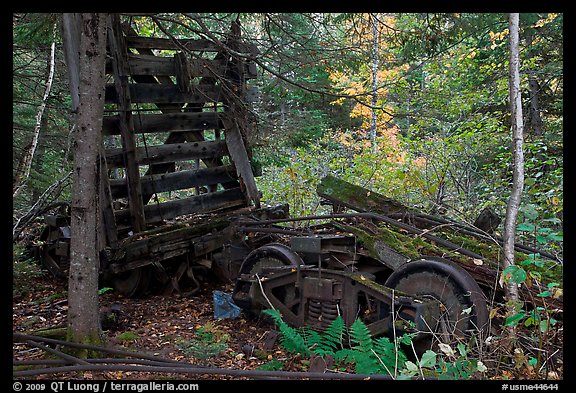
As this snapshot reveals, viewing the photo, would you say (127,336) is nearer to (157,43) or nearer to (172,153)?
(172,153)

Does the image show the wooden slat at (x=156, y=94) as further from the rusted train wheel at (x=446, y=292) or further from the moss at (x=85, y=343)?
the rusted train wheel at (x=446, y=292)

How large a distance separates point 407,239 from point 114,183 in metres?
5.07

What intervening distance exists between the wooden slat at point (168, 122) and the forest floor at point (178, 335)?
2.92m

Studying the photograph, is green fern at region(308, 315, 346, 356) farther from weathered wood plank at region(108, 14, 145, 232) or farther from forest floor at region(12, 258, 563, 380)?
weathered wood plank at region(108, 14, 145, 232)

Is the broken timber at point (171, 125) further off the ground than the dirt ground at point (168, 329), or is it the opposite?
the broken timber at point (171, 125)

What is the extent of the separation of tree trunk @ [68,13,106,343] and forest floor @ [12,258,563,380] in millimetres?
590

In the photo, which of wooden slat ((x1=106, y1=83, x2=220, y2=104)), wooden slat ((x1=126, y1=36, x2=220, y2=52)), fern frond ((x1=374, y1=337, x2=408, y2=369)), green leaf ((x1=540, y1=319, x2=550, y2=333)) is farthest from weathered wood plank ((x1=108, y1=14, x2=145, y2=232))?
green leaf ((x1=540, y1=319, x2=550, y2=333))

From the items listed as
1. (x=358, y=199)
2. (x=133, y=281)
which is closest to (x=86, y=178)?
(x=133, y=281)

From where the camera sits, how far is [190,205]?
903 cm

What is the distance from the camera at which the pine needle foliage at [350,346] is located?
4355 mm

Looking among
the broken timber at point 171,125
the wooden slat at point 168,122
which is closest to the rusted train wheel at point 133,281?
the broken timber at point 171,125

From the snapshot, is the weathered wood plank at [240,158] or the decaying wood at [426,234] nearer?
the decaying wood at [426,234]

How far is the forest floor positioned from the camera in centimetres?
448

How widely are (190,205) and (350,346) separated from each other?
5.25 meters
